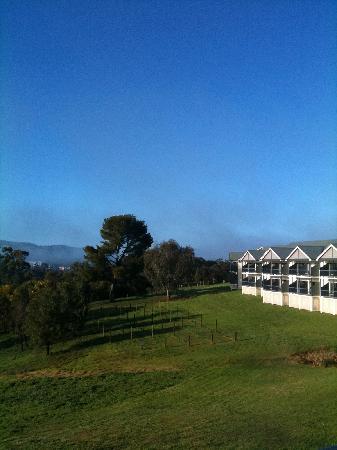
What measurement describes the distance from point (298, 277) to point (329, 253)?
543cm

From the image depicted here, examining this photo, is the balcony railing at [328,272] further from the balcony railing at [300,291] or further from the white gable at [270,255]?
the white gable at [270,255]

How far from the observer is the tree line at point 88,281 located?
37594 mm

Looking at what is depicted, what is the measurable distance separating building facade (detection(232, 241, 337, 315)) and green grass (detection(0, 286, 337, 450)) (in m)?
2.26

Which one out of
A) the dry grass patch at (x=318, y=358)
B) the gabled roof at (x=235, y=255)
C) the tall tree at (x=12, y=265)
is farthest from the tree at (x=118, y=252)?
the dry grass patch at (x=318, y=358)

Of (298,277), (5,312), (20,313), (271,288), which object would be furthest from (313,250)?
(5,312)

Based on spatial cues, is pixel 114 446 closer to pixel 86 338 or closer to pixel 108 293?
pixel 86 338

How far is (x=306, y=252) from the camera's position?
4475 centimetres

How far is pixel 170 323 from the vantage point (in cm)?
4078

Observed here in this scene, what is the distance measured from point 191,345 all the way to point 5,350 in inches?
748

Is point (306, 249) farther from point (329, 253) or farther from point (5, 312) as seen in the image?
point (5, 312)

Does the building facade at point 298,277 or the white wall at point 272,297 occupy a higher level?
the building facade at point 298,277

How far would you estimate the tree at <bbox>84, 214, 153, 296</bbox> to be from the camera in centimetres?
6606

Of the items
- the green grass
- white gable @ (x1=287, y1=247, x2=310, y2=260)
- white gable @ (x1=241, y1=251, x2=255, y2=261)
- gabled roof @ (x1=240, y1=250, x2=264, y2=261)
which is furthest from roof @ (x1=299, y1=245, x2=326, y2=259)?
white gable @ (x1=241, y1=251, x2=255, y2=261)

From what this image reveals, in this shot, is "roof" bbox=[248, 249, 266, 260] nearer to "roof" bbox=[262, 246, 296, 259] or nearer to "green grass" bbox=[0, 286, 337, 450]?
"roof" bbox=[262, 246, 296, 259]
